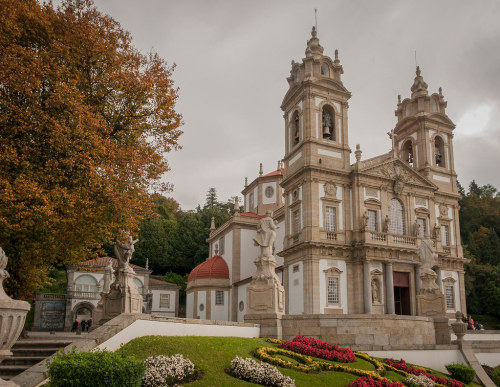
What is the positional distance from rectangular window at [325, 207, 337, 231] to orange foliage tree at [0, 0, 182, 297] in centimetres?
1854

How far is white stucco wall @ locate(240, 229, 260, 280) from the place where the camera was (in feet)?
137

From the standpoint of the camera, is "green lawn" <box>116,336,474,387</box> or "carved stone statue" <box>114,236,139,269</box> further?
"carved stone statue" <box>114,236,139,269</box>

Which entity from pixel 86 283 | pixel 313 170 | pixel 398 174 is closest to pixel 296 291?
pixel 313 170

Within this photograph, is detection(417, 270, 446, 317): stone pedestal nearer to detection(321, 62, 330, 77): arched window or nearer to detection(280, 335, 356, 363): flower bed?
detection(280, 335, 356, 363): flower bed

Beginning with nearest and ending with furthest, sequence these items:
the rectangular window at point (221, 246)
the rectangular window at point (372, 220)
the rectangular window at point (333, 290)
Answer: the rectangular window at point (333, 290) → the rectangular window at point (372, 220) → the rectangular window at point (221, 246)

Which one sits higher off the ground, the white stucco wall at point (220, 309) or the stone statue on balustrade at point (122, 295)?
the stone statue on balustrade at point (122, 295)

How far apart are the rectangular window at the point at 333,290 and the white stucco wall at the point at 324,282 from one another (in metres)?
0.27

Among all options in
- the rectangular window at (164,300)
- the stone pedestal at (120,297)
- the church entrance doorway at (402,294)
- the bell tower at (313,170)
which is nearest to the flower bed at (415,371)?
the stone pedestal at (120,297)

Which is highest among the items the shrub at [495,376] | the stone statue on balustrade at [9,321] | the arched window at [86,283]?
the arched window at [86,283]

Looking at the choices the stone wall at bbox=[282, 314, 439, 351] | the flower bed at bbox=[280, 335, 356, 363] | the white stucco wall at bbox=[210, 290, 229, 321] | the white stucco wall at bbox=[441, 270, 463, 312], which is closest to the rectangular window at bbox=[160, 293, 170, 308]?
the white stucco wall at bbox=[210, 290, 229, 321]

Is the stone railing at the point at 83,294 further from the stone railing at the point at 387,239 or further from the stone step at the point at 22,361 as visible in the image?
the stone step at the point at 22,361

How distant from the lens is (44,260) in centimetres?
1491

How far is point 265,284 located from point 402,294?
19.9 metres

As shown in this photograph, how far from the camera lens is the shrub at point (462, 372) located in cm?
1692
